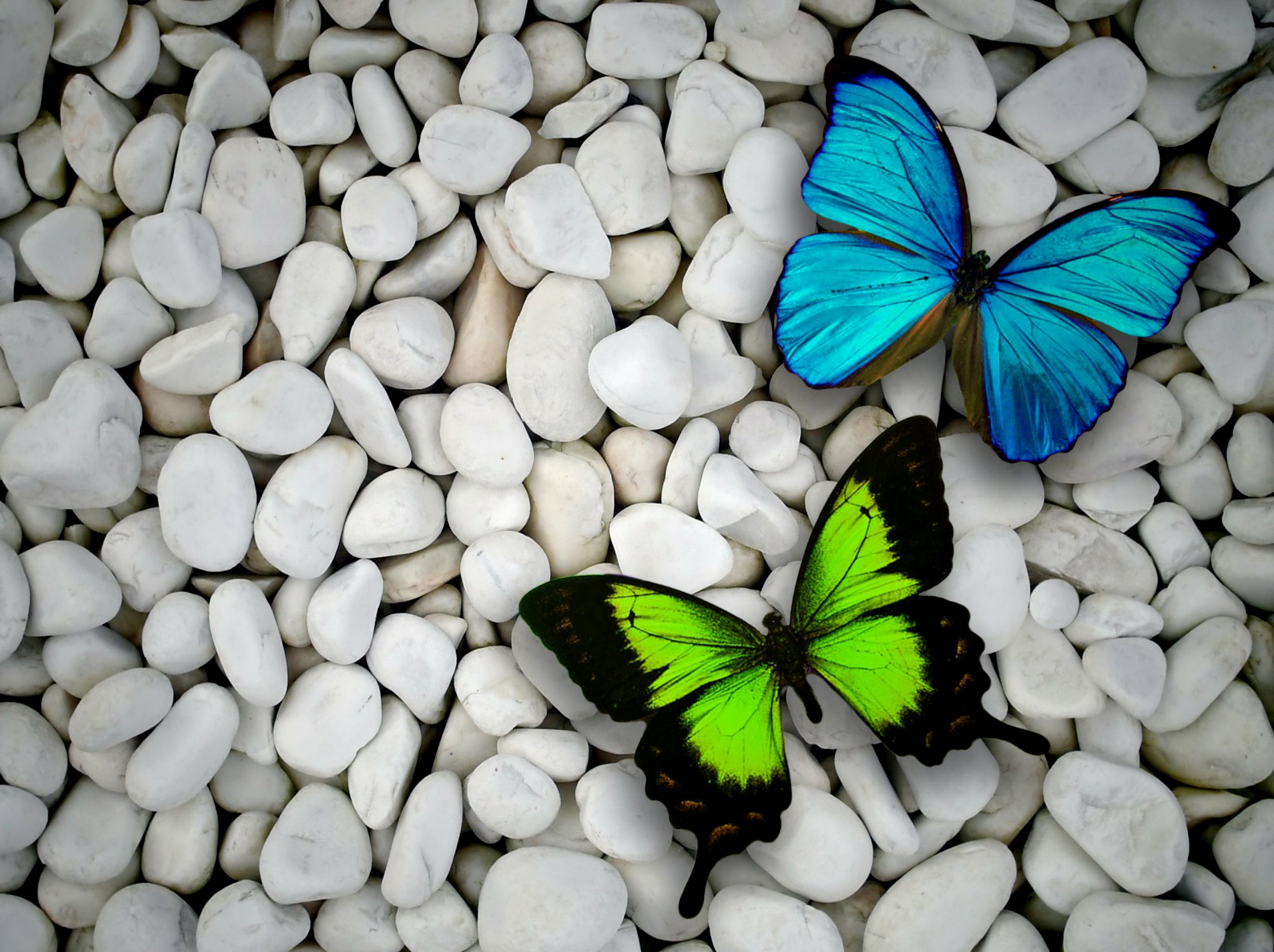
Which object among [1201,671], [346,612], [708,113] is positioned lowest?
[346,612]

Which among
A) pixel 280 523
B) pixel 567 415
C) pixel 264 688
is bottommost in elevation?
pixel 264 688

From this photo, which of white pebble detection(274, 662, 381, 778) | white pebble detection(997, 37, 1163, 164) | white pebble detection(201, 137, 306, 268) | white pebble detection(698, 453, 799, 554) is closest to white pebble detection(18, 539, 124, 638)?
white pebble detection(274, 662, 381, 778)

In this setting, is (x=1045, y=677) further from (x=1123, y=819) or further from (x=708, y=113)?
(x=708, y=113)

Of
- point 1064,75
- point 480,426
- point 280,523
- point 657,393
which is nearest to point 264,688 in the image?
point 280,523

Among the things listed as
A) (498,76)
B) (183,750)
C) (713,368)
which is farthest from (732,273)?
(183,750)

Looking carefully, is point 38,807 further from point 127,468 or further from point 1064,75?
point 1064,75

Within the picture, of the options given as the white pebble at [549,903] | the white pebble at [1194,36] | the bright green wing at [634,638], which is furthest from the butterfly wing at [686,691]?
the white pebble at [1194,36]

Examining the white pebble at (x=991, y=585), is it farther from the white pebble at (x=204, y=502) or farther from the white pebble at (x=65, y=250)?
the white pebble at (x=65, y=250)

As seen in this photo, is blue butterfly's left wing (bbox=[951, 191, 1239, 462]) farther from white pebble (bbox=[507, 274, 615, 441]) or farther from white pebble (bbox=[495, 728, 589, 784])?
white pebble (bbox=[495, 728, 589, 784])
